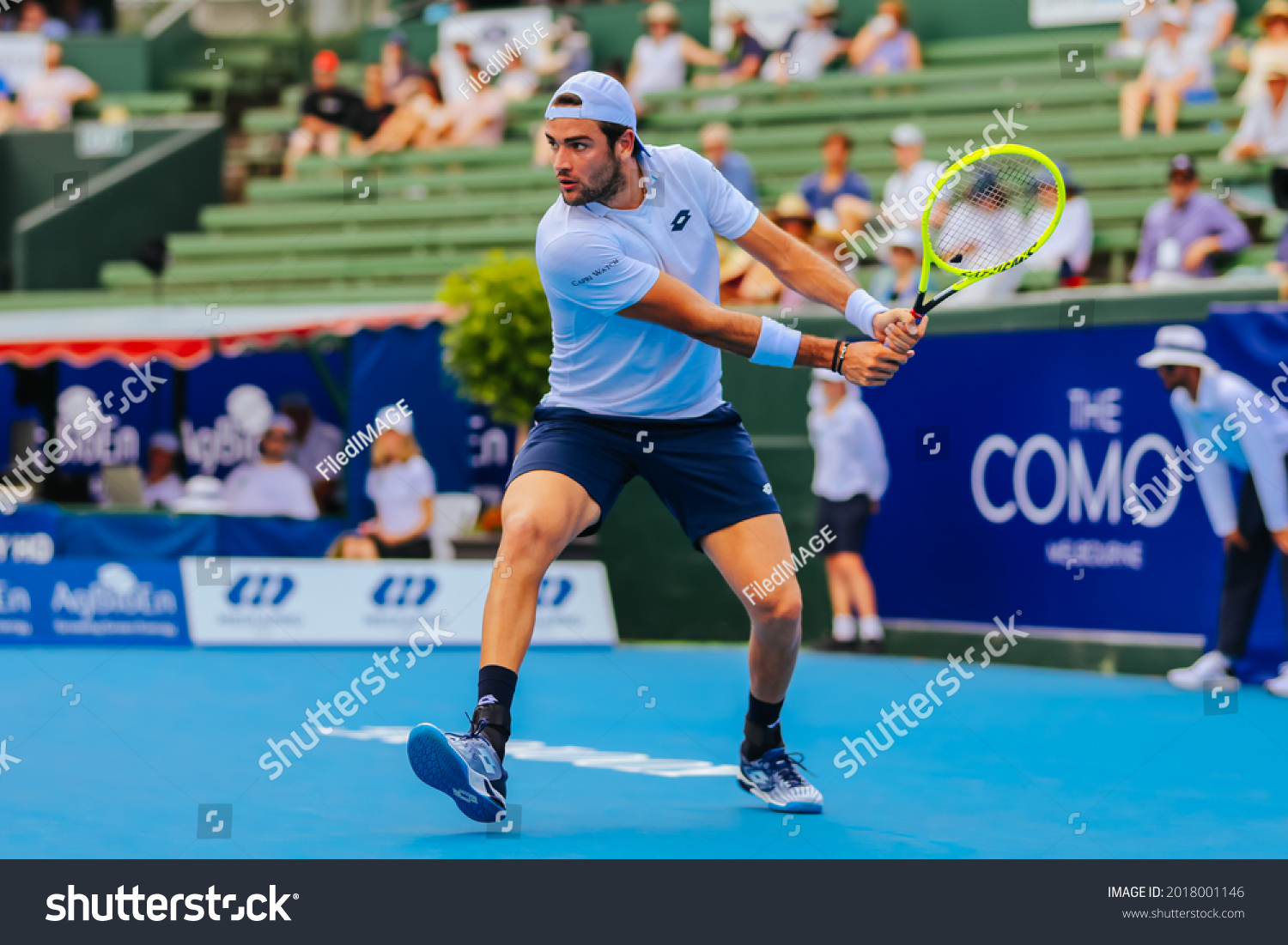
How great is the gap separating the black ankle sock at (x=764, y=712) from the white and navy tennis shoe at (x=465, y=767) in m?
0.98

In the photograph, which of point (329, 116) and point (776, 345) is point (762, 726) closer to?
point (776, 345)

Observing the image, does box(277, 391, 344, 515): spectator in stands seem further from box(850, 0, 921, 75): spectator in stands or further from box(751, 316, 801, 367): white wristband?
box(751, 316, 801, 367): white wristband

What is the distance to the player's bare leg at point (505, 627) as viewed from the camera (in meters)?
4.35

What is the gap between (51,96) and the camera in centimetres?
1866

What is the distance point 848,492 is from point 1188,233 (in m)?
2.77

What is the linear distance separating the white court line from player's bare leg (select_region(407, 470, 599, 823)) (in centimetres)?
148

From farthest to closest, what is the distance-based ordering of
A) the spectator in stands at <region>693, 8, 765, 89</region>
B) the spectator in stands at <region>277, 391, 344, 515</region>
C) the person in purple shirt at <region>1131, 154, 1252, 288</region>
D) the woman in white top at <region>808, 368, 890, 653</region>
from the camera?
the spectator in stands at <region>693, 8, 765, 89</region>
the spectator in stands at <region>277, 391, 344, 515</region>
the person in purple shirt at <region>1131, 154, 1252, 288</region>
the woman in white top at <region>808, 368, 890, 653</region>

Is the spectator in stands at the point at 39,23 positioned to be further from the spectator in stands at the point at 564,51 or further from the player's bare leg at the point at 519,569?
the player's bare leg at the point at 519,569

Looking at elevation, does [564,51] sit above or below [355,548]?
above

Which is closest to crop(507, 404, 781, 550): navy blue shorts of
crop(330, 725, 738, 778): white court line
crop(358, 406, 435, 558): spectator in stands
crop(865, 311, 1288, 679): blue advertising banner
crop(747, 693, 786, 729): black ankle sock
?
crop(747, 693, 786, 729): black ankle sock

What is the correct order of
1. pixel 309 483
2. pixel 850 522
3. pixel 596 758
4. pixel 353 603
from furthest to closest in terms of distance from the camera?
pixel 309 483 < pixel 353 603 < pixel 850 522 < pixel 596 758

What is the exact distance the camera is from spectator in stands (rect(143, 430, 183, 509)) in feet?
45.5

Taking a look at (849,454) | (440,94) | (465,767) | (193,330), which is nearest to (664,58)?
(440,94)
